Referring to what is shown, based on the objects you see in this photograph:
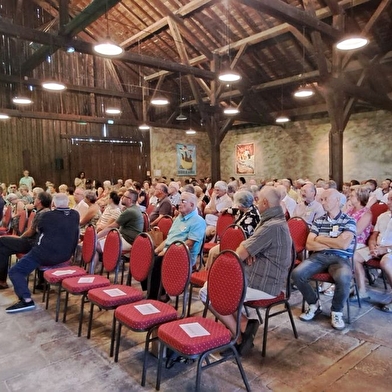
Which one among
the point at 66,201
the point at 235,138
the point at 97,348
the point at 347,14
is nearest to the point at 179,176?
the point at 235,138

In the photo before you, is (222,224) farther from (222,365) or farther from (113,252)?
(222,365)

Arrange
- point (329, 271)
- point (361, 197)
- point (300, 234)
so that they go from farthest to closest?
point (361, 197) < point (300, 234) < point (329, 271)

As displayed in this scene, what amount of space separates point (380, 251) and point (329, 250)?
2.21ft

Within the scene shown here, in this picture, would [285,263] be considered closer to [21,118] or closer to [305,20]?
[305,20]

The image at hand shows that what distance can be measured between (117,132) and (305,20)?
885 cm

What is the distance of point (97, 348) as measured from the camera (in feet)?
8.85

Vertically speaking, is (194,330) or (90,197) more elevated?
(90,197)

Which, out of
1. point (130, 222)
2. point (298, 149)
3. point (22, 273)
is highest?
point (298, 149)

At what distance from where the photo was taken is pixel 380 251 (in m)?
3.41

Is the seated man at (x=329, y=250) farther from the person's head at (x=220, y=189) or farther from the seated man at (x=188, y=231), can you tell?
the person's head at (x=220, y=189)

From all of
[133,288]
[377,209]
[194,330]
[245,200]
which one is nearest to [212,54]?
[377,209]

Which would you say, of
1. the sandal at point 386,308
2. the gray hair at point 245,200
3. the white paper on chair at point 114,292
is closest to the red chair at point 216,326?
the white paper on chair at point 114,292

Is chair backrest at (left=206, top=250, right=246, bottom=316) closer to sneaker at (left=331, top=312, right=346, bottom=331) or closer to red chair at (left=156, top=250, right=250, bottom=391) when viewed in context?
red chair at (left=156, top=250, right=250, bottom=391)

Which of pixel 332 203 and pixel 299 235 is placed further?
pixel 299 235
